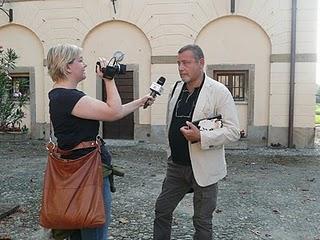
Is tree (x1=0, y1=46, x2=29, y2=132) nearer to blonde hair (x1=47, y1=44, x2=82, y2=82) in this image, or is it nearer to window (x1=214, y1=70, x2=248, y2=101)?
blonde hair (x1=47, y1=44, x2=82, y2=82)

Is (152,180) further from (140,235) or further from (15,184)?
(140,235)

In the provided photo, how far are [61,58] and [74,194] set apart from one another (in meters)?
0.84

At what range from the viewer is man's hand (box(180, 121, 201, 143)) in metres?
2.98

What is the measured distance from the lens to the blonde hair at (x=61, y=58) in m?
2.49

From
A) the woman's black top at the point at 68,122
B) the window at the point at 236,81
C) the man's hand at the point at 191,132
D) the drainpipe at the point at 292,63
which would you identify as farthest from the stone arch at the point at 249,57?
the woman's black top at the point at 68,122

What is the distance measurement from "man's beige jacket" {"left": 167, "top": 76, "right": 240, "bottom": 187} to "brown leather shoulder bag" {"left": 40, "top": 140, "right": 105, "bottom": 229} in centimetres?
91

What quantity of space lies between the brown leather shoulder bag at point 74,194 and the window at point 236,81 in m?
9.17

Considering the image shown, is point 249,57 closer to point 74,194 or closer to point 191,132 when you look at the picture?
point 191,132

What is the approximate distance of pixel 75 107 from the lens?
2.42 metres

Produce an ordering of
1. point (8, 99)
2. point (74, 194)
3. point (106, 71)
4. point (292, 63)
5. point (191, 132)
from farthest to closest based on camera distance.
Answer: point (292, 63) → point (8, 99) → point (191, 132) → point (106, 71) → point (74, 194)

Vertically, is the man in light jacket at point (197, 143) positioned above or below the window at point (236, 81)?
below

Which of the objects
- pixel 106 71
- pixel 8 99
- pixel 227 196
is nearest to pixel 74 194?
pixel 106 71

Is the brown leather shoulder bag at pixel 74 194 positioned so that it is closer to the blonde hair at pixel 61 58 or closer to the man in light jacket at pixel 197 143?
the blonde hair at pixel 61 58

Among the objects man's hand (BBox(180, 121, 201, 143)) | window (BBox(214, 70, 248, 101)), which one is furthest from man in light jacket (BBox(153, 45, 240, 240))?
window (BBox(214, 70, 248, 101))
